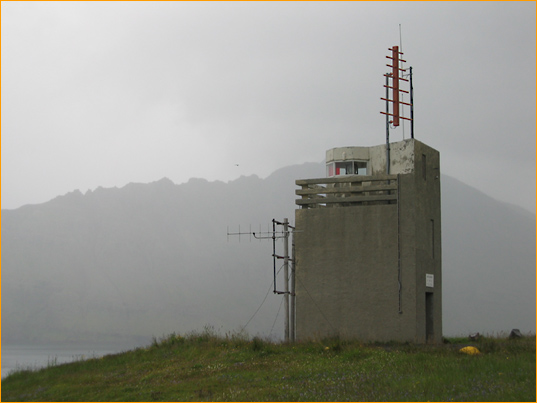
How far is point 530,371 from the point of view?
1758 centimetres

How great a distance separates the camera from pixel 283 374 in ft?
66.2

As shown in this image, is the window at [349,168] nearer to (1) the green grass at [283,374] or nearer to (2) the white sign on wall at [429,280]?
(2) the white sign on wall at [429,280]

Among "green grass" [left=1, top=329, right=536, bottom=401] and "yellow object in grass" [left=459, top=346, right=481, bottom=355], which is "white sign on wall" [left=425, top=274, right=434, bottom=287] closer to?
"green grass" [left=1, top=329, right=536, bottom=401]

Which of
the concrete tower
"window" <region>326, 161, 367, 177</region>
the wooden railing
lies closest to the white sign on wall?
the concrete tower

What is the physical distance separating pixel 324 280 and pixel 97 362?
9.88 metres

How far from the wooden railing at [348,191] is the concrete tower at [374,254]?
4 cm

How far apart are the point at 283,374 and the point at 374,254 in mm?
8748

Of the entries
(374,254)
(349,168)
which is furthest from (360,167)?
(374,254)

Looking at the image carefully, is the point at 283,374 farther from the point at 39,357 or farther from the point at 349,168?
the point at 39,357

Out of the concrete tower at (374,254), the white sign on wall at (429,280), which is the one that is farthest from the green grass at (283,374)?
the white sign on wall at (429,280)

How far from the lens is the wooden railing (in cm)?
2815

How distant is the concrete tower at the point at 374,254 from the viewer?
88.4 ft

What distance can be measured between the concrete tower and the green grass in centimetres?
184

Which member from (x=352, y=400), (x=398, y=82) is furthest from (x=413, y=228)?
(x=352, y=400)
